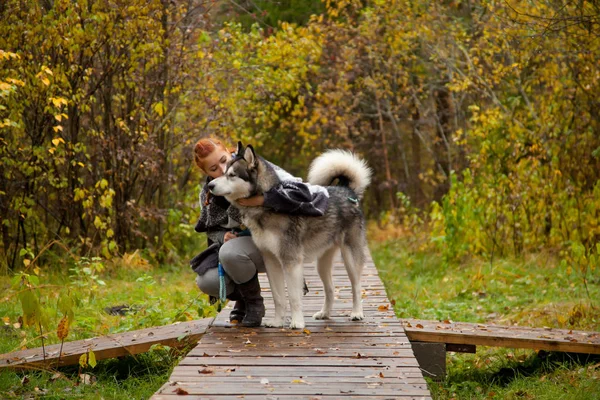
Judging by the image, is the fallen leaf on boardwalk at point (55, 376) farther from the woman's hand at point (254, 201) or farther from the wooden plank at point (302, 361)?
the woman's hand at point (254, 201)

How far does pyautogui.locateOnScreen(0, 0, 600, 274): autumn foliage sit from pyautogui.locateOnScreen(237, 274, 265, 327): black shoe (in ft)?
7.97

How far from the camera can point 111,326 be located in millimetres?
6168

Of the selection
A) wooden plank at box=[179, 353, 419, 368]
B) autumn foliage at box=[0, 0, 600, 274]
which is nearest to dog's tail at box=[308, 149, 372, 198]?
wooden plank at box=[179, 353, 419, 368]

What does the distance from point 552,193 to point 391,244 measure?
13.9 feet

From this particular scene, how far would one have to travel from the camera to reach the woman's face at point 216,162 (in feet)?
16.6

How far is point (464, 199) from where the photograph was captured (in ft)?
32.1

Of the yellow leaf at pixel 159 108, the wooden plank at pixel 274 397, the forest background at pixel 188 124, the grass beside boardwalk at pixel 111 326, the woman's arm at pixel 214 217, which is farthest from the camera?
the yellow leaf at pixel 159 108

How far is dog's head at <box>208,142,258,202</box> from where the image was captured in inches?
184

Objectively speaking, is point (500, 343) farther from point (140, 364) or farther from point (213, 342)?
point (140, 364)

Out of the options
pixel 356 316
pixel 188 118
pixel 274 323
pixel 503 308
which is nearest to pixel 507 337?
pixel 356 316

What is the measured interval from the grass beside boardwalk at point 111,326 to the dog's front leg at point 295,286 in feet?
2.96

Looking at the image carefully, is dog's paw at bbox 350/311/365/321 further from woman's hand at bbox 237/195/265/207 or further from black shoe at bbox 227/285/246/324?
woman's hand at bbox 237/195/265/207

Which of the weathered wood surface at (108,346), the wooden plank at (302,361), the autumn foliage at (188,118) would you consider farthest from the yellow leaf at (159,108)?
the wooden plank at (302,361)

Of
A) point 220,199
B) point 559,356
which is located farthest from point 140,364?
point 559,356
